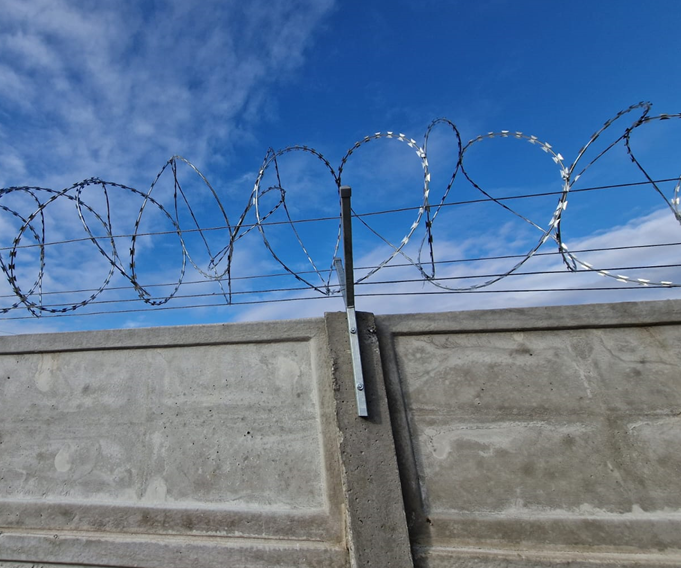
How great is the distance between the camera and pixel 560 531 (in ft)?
7.25

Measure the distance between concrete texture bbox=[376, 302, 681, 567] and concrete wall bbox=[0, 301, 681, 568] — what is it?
0.03ft

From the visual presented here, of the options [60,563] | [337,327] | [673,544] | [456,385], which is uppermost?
[337,327]

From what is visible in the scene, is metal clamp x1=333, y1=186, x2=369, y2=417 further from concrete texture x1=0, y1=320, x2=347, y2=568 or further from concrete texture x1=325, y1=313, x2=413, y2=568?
concrete texture x1=0, y1=320, x2=347, y2=568

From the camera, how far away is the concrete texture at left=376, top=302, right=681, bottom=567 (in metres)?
2.21

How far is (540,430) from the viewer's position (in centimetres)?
243

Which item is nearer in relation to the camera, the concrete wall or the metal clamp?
the concrete wall

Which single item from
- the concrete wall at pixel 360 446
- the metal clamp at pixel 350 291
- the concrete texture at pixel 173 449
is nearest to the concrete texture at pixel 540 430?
the concrete wall at pixel 360 446

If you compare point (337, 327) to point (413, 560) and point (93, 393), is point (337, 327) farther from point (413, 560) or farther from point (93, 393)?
point (93, 393)

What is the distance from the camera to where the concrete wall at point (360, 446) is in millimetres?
2242

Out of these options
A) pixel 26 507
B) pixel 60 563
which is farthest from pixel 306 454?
pixel 26 507

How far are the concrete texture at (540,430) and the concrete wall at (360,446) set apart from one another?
0.4 inches

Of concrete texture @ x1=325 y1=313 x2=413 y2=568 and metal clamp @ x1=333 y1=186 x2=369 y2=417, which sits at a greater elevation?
metal clamp @ x1=333 y1=186 x2=369 y2=417

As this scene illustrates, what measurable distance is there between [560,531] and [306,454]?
1545 mm

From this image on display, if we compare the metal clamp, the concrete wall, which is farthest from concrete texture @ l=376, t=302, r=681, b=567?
the metal clamp
